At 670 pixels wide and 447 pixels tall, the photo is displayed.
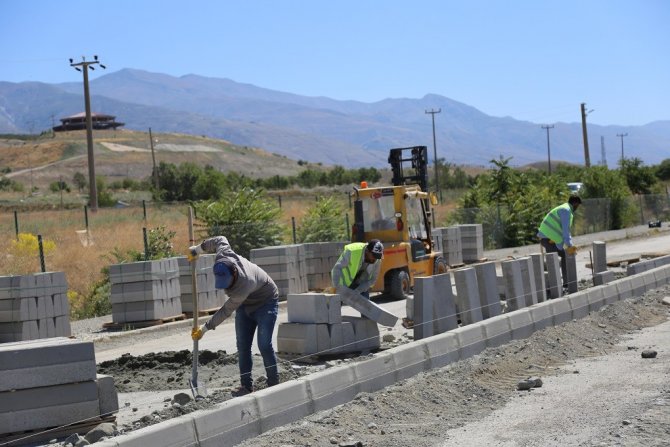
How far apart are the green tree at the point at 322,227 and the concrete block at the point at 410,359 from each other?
716 inches

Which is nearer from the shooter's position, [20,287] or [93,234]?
[20,287]

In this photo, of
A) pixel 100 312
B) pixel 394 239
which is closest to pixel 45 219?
pixel 100 312

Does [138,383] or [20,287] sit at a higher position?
[20,287]

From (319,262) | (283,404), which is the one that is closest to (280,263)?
(319,262)

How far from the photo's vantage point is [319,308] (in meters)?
11.7

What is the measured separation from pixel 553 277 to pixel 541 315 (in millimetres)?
2343

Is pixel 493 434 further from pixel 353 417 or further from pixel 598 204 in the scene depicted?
pixel 598 204

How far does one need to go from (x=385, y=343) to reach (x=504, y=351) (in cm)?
172

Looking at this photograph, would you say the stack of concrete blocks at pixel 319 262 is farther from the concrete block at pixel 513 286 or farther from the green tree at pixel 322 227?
the concrete block at pixel 513 286

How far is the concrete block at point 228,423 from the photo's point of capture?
24.9ft

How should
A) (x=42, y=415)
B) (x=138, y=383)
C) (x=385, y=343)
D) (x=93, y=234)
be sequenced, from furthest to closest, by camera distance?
(x=93, y=234) < (x=385, y=343) < (x=138, y=383) < (x=42, y=415)

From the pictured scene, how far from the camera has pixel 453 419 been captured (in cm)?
872

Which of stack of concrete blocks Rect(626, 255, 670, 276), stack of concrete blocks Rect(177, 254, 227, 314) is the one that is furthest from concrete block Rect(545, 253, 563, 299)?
stack of concrete blocks Rect(177, 254, 227, 314)

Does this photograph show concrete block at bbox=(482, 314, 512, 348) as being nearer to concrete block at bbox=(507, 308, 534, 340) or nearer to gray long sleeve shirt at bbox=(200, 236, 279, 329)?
concrete block at bbox=(507, 308, 534, 340)
